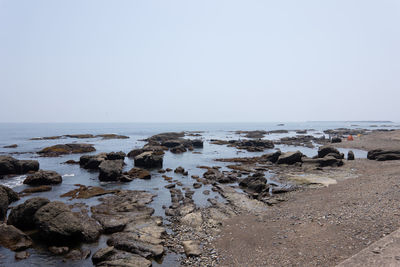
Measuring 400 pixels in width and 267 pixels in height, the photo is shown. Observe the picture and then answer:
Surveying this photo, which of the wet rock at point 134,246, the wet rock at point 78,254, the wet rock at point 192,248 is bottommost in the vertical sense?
the wet rock at point 78,254

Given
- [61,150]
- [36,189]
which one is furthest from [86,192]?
[61,150]

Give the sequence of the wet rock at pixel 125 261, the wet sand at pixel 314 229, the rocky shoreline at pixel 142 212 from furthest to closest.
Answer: the rocky shoreline at pixel 142 212 → the wet rock at pixel 125 261 → the wet sand at pixel 314 229

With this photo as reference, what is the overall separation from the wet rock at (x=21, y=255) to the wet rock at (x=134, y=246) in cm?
424

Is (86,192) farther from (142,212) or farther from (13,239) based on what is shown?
(13,239)

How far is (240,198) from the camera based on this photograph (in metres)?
22.6

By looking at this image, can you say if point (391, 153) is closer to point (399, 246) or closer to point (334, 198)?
point (334, 198)

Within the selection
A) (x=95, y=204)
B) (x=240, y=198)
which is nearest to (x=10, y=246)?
(x=95, y=204)

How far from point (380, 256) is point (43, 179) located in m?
33.0

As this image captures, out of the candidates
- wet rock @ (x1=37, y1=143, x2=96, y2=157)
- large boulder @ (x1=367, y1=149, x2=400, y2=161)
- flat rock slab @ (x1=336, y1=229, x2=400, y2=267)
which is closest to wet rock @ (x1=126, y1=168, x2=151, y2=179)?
flat rock slab @ (x1=336, y1=229, x2=400, y2=267)

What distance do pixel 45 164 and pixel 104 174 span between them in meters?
20.6

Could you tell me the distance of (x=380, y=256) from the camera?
8914 mm

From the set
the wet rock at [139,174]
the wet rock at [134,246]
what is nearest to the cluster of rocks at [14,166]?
the wet rock at [139,174]

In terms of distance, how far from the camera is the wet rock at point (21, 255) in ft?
41.4

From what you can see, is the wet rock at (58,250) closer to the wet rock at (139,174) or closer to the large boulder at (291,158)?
the wet rock at (139,174)
